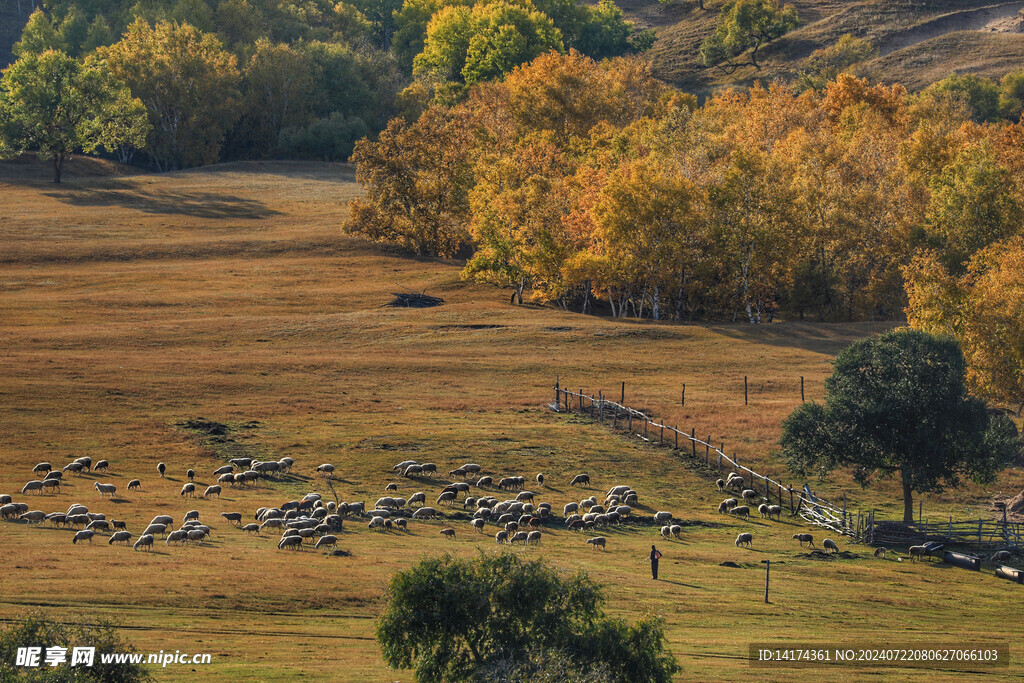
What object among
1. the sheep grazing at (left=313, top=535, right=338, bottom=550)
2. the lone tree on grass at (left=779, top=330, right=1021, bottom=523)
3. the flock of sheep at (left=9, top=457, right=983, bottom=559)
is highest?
the lone tree on grass at (left=779, top=330, right=1021, bottom=523)

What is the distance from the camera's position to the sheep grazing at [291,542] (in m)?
42.9

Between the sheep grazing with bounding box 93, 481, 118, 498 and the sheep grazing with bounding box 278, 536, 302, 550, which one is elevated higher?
the sheep grazing with bounding box 278, 536, 302, 550

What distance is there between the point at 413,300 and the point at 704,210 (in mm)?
30944

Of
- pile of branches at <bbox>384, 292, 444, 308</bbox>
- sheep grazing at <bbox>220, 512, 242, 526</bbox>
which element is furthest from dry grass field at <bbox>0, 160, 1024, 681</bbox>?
pile of branches at <bbox>384, 292, 444, 308</bbox>

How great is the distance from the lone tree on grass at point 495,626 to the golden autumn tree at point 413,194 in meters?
101

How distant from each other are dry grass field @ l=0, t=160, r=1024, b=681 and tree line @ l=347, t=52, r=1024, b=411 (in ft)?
19.1

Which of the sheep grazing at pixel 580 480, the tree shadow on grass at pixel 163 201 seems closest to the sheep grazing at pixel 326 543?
the sheep grazing at pixel 580 480

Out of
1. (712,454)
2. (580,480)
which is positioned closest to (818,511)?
(712,454)

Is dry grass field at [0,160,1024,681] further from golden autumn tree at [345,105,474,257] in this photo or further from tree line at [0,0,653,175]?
tree line at [0,0,653,175]

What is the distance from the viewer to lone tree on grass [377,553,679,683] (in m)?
25.5

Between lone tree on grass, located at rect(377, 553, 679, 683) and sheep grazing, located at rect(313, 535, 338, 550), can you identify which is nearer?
lone tree on grass, located at rect(377, 553, 679, 683)

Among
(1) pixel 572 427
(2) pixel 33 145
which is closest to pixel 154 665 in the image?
(1) pixel 572 427

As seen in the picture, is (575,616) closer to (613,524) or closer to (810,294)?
(613,524)

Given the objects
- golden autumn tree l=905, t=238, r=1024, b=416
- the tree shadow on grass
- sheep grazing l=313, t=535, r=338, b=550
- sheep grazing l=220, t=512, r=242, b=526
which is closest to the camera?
sheep grazing l=313, t=535, r=338, b=550
